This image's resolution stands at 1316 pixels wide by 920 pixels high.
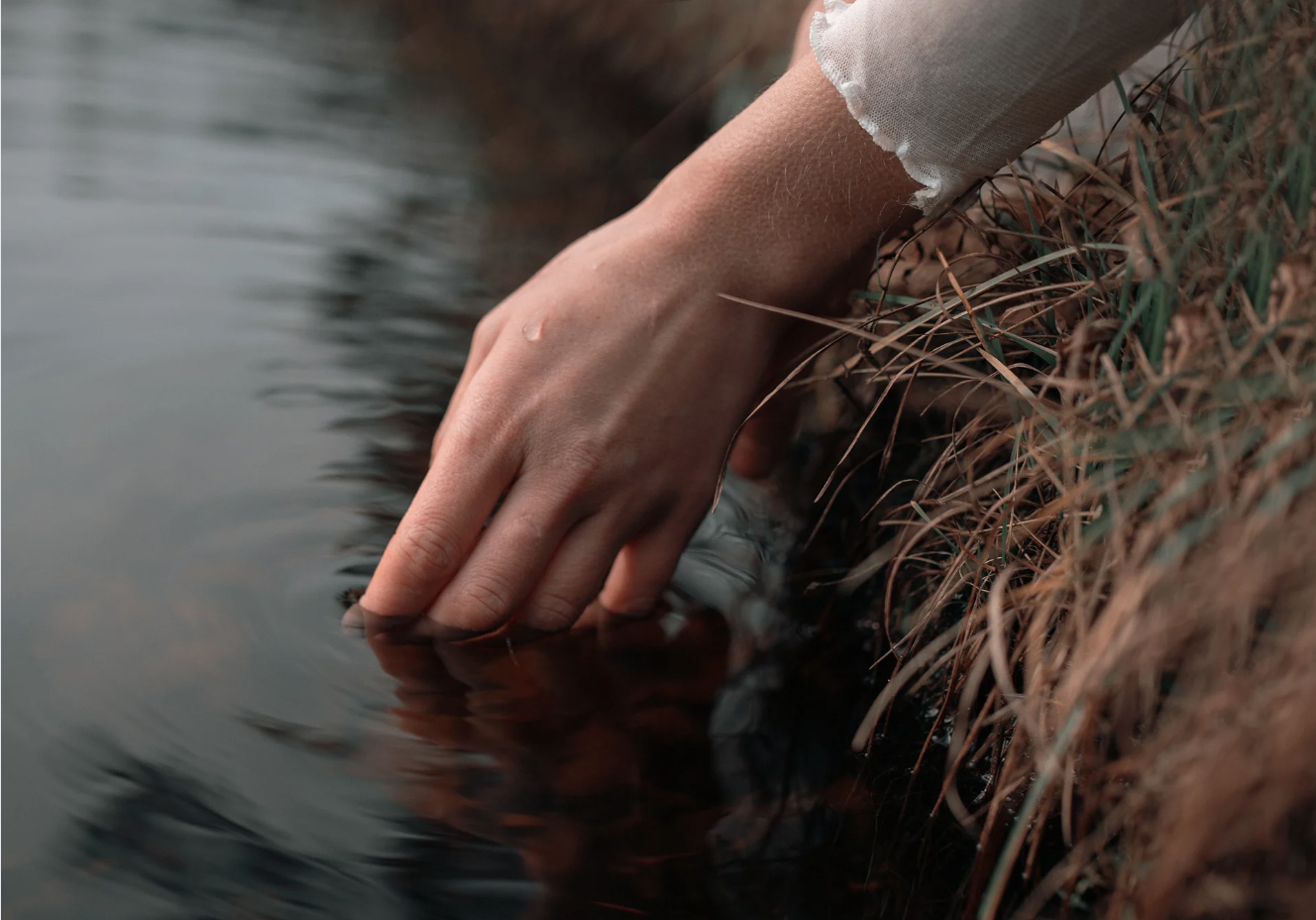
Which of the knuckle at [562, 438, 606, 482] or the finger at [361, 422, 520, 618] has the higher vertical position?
the knuckle at [562, 438, 606, 482]

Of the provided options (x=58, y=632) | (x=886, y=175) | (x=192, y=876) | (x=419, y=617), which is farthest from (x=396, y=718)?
(x=886, y=175)

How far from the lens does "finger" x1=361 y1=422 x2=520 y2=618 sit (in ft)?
3.29

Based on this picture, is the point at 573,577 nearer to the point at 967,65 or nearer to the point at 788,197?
the point at 788,197

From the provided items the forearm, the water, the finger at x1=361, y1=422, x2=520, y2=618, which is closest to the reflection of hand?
the water

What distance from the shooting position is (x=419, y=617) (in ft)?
3.51

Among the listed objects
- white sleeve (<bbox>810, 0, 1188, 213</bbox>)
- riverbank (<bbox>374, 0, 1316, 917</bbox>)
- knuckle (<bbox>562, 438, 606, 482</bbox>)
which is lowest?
knuckle (<bbox>562, 438, 606, 482</bbox>)

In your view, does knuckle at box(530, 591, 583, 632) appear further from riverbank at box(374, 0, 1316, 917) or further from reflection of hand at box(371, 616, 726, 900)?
riverbank at box(374, 0, 1316, 917)

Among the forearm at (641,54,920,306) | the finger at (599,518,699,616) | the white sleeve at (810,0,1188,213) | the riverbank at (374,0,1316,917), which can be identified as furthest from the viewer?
the finger at (599,518,699,616)

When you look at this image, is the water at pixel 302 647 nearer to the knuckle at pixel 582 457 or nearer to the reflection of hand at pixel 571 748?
the reflection of hand at pixel 571 748

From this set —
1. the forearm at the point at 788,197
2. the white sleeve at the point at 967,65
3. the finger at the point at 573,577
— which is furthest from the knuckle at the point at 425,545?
the white sleeve at the point at 967,65

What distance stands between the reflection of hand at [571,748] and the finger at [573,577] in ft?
0.14

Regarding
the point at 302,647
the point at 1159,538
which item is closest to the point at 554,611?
the point at 302,647

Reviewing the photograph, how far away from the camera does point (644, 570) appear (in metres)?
1.12

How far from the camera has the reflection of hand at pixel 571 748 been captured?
2.94 feet
